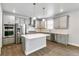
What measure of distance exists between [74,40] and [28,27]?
373 centimetres

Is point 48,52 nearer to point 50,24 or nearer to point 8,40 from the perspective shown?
point 8,40

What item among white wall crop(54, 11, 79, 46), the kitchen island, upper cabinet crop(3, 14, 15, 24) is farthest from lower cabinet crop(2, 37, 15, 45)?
white wall crop(54, 11, 79, 46)

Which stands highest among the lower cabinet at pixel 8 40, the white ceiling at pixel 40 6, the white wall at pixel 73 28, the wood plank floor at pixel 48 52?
the white ceiling at pixel 40 6

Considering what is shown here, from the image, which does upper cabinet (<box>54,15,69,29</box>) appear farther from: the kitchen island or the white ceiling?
the kitchen island

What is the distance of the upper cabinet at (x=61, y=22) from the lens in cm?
534

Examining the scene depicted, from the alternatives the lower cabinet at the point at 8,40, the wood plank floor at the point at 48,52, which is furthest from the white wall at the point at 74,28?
the lower cabinet at the point at 8,40

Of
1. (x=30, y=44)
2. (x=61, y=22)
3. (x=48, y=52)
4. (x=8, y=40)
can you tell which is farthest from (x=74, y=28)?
(x=8, y=40)

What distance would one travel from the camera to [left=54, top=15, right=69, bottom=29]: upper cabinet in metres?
5.34

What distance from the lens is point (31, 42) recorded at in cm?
359

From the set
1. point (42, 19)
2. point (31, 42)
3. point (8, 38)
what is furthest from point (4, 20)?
point (42, 19)

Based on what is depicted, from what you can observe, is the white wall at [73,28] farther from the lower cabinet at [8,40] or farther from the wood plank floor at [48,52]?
the lower cabinet at [8,40]

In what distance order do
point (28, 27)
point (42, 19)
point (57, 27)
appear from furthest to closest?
point (42, 19) < point (28, 27) < point (57, 27)

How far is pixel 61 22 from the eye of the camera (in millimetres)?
5742

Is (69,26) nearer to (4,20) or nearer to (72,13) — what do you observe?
(72,13)
